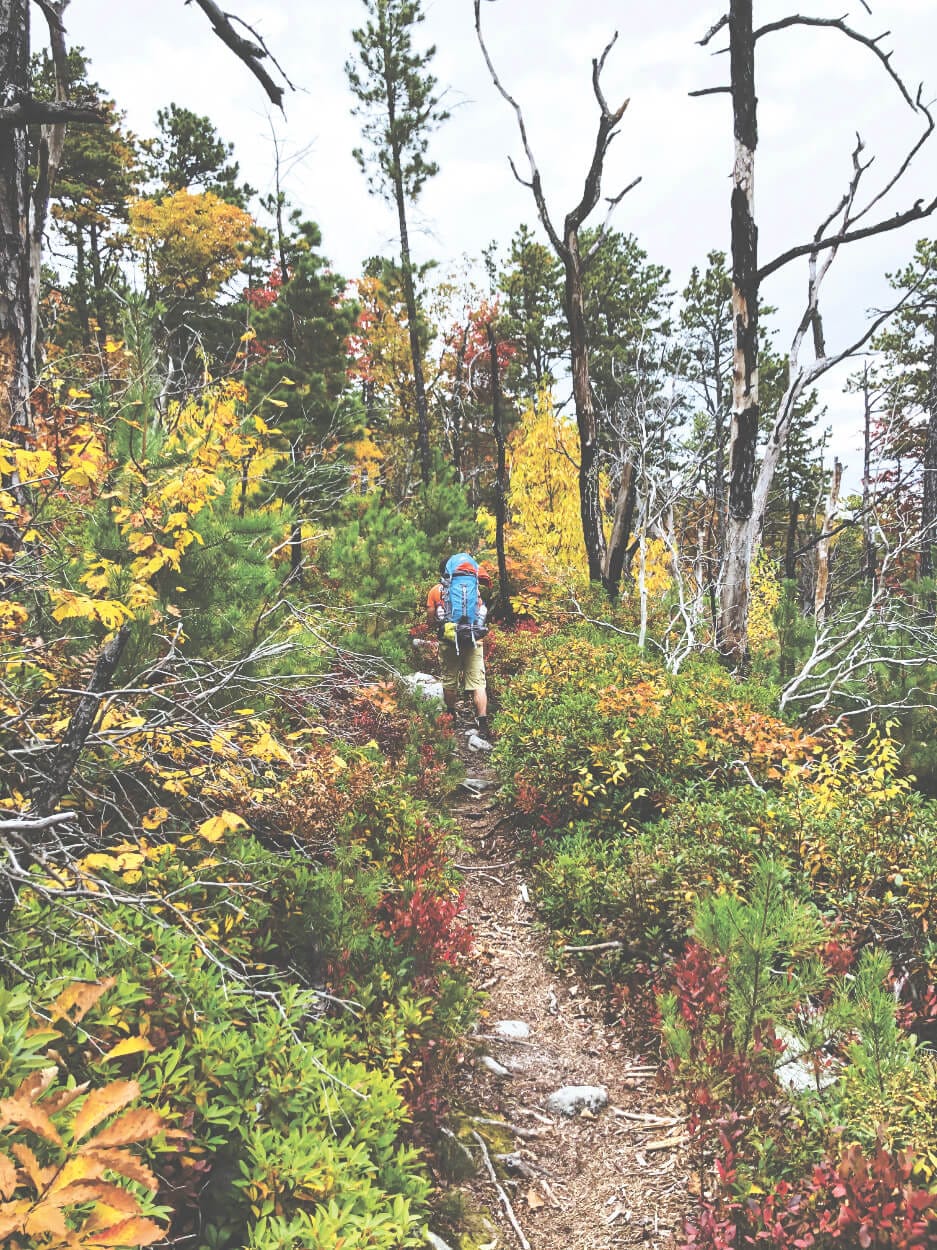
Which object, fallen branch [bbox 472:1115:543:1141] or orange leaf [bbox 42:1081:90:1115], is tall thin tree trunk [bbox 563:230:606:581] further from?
orange leaf [bbox 42:1081:90:1115]

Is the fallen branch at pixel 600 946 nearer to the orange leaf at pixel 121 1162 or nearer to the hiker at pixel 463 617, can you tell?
the orange leaf at pixel 121 1162

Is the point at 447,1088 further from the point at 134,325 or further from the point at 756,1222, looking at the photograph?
the point at 134,325

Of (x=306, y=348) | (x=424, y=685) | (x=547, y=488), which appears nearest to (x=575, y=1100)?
(x=424, y=685)

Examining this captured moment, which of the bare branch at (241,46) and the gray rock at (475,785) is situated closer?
the bare branch at (241,46)

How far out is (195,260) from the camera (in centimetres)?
2241

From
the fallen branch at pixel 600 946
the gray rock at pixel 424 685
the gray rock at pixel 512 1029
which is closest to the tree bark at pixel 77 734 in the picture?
the gray rock at pixel 512 1029

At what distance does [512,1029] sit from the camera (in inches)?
153

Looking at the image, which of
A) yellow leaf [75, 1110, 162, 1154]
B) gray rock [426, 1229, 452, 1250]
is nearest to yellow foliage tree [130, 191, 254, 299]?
gray rock [426, 1229, 452, 1250]

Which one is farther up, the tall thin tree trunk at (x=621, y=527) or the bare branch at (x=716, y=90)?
the bare branch at (x=716, y=90)

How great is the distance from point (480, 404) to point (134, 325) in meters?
25.8

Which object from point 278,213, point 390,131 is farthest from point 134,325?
point 390,131

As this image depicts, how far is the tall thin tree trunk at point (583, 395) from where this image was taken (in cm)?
1023

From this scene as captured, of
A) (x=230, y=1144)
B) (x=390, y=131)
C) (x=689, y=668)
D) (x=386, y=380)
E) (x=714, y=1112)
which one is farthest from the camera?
(x=386, y=380)

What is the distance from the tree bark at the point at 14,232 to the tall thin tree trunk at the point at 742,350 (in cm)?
619
